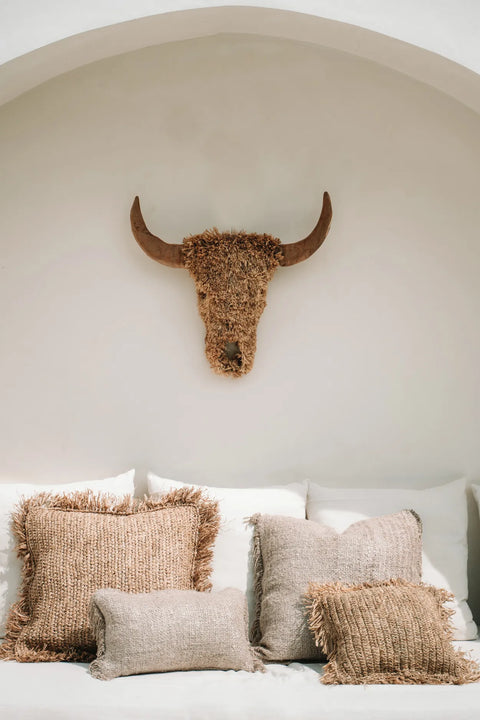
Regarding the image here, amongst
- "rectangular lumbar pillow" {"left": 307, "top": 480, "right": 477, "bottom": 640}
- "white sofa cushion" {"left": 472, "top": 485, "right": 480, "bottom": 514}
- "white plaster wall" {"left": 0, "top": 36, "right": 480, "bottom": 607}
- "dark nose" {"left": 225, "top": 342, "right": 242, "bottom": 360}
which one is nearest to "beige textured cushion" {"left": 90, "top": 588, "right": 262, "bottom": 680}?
"rectangular lumbar pillow" {"left": 307, "top": 480, "right": 477, "bottom": 640}

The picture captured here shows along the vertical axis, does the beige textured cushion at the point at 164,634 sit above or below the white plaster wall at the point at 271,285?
below

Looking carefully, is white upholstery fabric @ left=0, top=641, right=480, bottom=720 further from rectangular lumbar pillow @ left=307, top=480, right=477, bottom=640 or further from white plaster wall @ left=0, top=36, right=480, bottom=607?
white plaster wall @ left=0, top=36, right=480, bottom=607

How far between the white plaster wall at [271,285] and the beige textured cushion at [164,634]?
742mm

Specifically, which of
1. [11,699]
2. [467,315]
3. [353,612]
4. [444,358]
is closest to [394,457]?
[444,358]

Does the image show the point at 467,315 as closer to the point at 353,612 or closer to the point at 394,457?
the point at 394,457

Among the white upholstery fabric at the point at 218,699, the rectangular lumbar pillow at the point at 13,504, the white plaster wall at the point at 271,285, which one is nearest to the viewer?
the white upholstery fabric at the point at 218,699

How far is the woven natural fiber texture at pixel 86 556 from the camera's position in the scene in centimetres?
227

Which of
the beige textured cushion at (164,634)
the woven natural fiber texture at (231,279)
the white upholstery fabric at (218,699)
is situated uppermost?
the woven natural fiber texture at (231,279)

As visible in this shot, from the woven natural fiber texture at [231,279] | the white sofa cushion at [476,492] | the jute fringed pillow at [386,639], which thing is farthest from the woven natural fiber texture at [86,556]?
the white sofa cushion at [476,492]

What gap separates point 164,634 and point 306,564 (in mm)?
534

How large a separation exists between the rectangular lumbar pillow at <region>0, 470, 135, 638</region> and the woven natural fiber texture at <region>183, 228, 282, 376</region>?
615 mm

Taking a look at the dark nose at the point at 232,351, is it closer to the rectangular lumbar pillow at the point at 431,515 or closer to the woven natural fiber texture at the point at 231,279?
the woven natural fiber texture at the point at 231,279

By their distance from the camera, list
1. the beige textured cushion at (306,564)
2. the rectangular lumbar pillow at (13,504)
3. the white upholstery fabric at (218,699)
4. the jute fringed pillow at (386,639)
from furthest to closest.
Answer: the rectangular lumbar pillow at (13,504) → the beige textured cushion at (306,564) → the jute fringed pillow at (386,639) → the white upholstery fabric at (218,699)

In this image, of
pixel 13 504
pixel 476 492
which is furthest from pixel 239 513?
pixel 476 492
